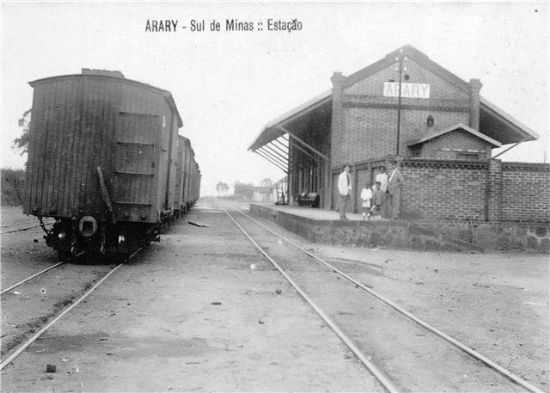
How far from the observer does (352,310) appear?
7621 mm

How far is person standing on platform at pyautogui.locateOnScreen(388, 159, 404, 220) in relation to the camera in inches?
643

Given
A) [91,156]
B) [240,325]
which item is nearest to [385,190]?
[91,156]

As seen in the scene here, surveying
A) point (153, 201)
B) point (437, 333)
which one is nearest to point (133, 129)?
point (153, 201)

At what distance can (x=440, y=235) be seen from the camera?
53.5 feet

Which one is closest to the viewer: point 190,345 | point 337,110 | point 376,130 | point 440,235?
point 190,345

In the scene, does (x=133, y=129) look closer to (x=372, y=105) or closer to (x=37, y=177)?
(x=37, y=177)

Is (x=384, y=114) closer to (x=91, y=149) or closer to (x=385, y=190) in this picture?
(x=385, y=190)

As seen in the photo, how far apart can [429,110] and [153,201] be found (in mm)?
20820

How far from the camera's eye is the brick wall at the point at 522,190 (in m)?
17.1

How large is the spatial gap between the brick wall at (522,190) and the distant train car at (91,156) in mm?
10641

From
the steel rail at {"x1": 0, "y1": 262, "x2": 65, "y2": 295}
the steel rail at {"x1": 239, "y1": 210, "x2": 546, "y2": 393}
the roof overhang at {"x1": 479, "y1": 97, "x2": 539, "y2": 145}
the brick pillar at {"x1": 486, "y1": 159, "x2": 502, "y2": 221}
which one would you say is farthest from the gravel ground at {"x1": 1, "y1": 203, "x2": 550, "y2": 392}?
the roof overhang at {"x1": 479, "y1": 97, "x2": 539, "y2": 145}

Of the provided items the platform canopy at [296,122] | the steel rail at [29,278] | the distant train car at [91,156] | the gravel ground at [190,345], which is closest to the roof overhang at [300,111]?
the platform canopy at [296,122]

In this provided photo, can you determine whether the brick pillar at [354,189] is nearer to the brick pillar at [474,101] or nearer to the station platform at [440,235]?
the station platform at [440,235]

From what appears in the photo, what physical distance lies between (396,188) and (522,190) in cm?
385
